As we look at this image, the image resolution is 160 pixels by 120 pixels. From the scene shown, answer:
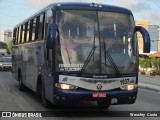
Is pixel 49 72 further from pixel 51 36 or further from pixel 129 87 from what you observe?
pixel 129 87

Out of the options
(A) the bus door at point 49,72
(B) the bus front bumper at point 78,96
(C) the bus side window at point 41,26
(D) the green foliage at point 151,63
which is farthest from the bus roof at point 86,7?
(D) the green foliage at point 151,63

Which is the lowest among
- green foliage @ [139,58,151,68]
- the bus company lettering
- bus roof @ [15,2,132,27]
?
green foliage @ [139,58,151,68]

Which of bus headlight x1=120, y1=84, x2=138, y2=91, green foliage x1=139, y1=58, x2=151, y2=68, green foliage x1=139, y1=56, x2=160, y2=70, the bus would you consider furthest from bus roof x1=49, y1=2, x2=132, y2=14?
green foliage x1=139, y1=58, x2=151, y2=68

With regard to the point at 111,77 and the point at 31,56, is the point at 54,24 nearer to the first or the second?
the point at 111,77

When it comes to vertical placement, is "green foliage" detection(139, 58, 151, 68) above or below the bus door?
below

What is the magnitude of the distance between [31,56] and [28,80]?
128cm

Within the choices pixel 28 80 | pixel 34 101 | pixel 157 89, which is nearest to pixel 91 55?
pixel 34 101

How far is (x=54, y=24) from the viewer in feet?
35.6

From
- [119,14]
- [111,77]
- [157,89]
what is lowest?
[157,89]

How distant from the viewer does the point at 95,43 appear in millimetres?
11031

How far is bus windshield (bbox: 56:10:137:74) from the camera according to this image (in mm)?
10875

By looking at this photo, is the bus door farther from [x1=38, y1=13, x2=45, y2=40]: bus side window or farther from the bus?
[x1=38, y1=13, x2=45, y2=40]: bus side window

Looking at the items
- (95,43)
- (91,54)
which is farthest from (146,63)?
(91,54)

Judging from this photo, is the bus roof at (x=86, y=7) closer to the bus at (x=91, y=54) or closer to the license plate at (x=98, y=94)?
the bus at (x=91, y=54)
